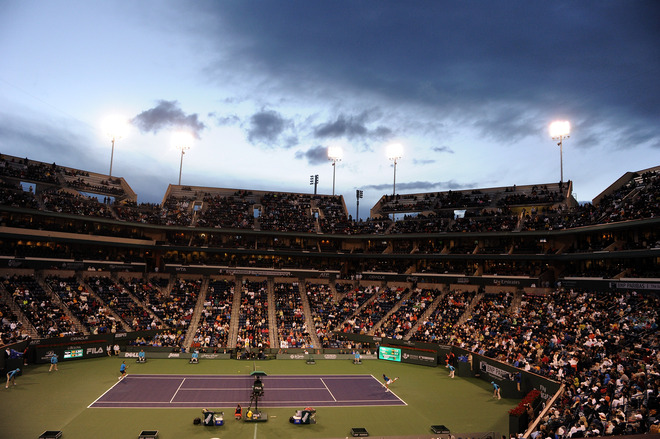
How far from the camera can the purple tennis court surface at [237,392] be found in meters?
27.6

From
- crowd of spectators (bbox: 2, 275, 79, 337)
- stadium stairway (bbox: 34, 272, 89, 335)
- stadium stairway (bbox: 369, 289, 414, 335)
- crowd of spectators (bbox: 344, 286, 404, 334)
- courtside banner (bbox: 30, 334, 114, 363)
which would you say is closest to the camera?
courtside banner (bbox: 30, 334, 114, 363)

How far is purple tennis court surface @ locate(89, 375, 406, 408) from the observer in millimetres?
27641

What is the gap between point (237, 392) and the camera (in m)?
30.2

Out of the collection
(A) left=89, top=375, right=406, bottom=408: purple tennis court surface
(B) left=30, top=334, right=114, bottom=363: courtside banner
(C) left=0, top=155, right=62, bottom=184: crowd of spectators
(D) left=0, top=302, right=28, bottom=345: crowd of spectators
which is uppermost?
(C) left=0, top=155, right=62, bottom=184: crowd of spectators

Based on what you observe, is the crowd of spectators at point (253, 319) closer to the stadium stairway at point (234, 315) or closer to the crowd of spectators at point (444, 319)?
the stadium stairway at point (234, 315)

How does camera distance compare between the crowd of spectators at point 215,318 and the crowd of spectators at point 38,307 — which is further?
the crowd of spectators at point 215,318

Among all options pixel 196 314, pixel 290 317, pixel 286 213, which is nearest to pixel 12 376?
pixel 196 314

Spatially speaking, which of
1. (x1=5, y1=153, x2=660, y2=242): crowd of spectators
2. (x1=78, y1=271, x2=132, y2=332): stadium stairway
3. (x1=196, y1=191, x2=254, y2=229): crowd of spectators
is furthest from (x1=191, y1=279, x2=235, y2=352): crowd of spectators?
(x1=5, y1=153, x2=660, y2=242): crowd of spectators

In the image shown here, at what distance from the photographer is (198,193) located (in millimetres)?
69375

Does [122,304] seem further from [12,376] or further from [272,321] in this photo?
[12,376]

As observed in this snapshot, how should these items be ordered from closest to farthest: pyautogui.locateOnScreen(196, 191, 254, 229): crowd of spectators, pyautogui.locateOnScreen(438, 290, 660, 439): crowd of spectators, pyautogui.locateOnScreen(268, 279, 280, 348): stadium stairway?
pyautogui.locateOnScreen(438, 290, 660, 439): crowd of spectators
pyautogui.locateOnScreen(268, 279, 280, 348): stadium stairway
pyautogui.locateOnScreen(196, 191, 254, 229): crowd of spectators

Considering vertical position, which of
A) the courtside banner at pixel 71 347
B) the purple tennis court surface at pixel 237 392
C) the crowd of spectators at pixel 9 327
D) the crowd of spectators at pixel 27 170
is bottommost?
the purple tennis court surface at pixel 237 392

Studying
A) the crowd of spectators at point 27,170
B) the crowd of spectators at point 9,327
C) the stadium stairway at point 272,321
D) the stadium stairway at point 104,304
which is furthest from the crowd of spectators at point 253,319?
the crowd of spectators at point 27,170

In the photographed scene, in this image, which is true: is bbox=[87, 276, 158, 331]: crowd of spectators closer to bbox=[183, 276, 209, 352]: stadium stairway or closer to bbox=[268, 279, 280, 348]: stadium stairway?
bbox=[183, 276, 209, 352]: stadium stairway
